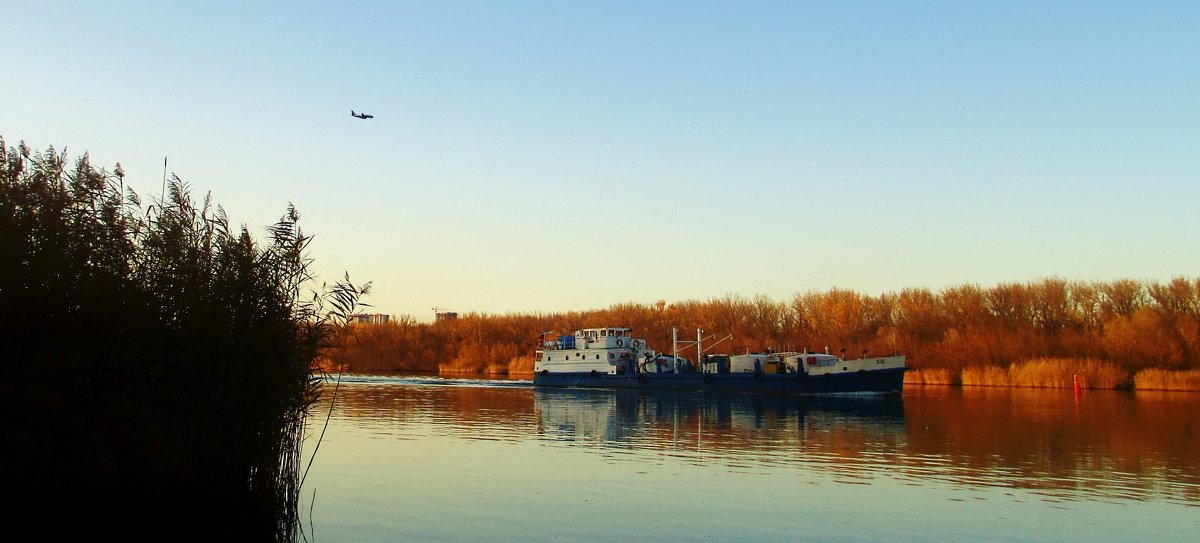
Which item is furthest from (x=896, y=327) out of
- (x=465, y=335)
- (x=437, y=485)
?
(x=437, y=485)

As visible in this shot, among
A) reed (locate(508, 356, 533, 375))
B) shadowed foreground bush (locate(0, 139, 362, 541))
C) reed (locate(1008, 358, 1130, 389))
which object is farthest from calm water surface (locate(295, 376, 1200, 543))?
reed (locate(508, 356, 533, 375))

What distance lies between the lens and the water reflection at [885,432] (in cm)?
2128

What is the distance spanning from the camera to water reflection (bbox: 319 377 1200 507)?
21281 mm

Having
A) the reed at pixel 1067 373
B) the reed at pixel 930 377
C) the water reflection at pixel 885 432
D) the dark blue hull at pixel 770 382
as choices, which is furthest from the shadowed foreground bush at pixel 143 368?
the reed at pixel 930 377

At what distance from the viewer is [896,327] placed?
242 feet

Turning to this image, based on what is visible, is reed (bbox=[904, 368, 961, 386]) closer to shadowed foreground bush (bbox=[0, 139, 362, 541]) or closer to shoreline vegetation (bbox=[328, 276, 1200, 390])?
shoreline vegetation (bbox=[328, 276, 1200, 390])

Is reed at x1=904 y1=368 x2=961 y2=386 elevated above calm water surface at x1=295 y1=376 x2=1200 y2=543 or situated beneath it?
elevated above

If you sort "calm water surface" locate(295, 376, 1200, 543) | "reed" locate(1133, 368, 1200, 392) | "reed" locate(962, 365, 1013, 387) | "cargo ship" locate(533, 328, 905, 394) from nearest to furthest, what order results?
"calm water surface" locate(295, 376, 1200, 543) < "reed" locate(1133, 368, 1200, 392) < "cargo ship" locate(533, 328, 905, 394) < "reed" locate(962, 365, 1013, 387)

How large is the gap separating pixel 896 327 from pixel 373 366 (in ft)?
190

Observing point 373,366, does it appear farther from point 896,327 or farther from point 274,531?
point 274,531

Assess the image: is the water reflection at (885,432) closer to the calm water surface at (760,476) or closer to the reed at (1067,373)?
the calm water surface at (760,476)

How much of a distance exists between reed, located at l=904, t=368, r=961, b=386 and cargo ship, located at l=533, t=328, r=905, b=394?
26.9ft

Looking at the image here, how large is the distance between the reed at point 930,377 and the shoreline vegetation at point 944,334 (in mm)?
80

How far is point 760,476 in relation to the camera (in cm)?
2091
